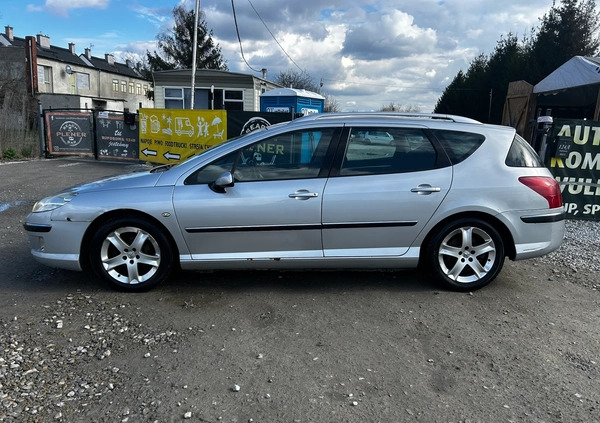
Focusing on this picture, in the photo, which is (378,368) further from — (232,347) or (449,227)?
(449,227)

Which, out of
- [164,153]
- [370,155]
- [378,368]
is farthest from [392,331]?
[164,153]

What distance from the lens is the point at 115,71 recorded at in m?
53.0

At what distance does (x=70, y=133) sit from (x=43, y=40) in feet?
132

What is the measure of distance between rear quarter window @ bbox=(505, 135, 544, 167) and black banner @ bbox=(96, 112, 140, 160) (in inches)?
475

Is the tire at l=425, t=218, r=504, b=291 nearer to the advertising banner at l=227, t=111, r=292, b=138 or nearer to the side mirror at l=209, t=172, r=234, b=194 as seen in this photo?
the side mirror at l=209, t=172, r=234, b=194

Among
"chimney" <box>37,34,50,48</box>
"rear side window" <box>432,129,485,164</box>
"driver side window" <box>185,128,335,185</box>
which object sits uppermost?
"chimney" <box>37,34,50,48</box>

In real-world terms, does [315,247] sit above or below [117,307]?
above

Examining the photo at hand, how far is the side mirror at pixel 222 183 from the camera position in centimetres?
386

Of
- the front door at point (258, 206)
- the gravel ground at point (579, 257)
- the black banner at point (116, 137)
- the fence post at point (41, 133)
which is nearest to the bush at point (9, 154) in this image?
the fence post at point (41, 133)

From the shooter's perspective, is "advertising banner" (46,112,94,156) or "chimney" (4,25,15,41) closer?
"advertising banner" (46,112,94,156)

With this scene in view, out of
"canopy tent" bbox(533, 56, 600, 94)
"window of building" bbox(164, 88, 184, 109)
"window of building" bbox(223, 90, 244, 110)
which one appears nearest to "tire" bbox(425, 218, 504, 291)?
"canopy tent" bbox(533, 56, 600, 94)

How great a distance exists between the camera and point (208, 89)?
69.9ft

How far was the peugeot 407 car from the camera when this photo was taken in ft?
13.0

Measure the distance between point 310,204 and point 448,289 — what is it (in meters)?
1.58
